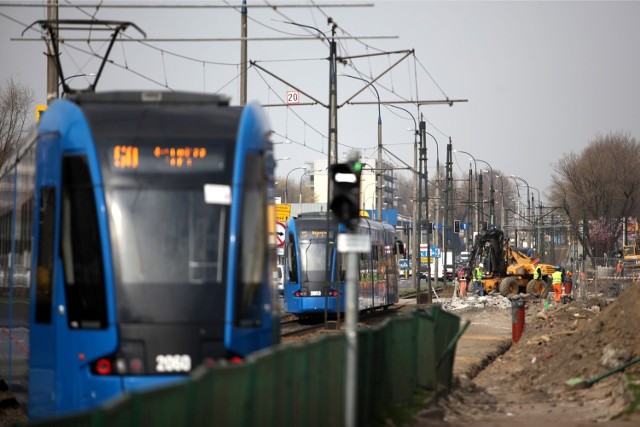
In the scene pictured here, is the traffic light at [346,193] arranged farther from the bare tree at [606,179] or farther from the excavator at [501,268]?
the bare tree at [606,179]

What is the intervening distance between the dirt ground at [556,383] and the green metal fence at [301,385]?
629 mm

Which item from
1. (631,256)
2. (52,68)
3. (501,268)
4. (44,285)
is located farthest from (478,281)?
(44,285)

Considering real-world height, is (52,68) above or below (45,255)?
above

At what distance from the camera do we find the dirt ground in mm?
16531

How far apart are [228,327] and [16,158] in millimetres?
5106

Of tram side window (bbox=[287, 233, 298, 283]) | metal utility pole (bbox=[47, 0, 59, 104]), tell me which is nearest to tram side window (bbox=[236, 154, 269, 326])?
metal utility pole (bbox=[47, 0, 59, 104])

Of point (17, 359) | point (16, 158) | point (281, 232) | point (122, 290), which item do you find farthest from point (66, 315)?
point (281, 232)

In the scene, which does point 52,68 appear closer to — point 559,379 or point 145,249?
point 559,379

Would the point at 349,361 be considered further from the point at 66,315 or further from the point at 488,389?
the point at 488,389

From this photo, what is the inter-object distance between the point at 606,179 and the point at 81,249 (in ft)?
301

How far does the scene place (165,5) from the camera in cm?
2239

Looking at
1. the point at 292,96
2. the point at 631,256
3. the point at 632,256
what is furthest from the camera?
the point at 631,256

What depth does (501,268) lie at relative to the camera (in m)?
64.8

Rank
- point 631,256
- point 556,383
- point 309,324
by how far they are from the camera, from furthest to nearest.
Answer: point 631,256, point 309,324, point 556,383
